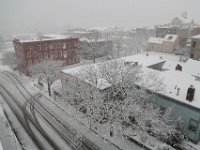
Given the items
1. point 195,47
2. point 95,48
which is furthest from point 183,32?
point 95,48

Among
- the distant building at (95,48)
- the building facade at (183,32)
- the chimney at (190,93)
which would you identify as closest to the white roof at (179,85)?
the chimney at (190,93)

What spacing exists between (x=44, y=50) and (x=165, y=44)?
153ft

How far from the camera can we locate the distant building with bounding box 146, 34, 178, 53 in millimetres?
65750

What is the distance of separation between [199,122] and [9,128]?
28.4 m

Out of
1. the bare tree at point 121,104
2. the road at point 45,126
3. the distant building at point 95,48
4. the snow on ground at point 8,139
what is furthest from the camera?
the distant building at point 95,48

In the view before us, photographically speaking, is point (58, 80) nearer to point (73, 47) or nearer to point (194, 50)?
point (73, 47)

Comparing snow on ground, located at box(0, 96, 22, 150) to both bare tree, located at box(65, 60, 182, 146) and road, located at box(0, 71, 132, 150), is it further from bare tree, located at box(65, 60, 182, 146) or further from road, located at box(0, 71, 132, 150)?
bare tree, located at box(65, 60, 182, 146)

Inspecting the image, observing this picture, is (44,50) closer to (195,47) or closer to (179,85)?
(179,85)

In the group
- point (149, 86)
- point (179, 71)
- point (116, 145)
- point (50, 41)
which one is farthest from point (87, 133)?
point (50, 41)

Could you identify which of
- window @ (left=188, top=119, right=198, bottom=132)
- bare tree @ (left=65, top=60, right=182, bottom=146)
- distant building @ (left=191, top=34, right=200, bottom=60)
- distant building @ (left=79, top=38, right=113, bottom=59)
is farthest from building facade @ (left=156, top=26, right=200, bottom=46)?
window @ (left=188, top=119, right=198, bottom=132)

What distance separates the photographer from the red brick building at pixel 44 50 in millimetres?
53062

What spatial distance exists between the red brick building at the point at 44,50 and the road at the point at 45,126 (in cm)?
1435

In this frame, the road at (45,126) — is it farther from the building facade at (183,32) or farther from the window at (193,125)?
the building facade at (183,32)

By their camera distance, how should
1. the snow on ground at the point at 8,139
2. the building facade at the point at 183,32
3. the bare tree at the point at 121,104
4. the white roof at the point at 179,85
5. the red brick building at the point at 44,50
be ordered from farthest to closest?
the building facade at the point at 183,32 < the red brick building at the point at 44,50 < the white roof at the point at 179,85 < the snow on ground at the point at 8,139 < the bare tree at the point at 121,104
